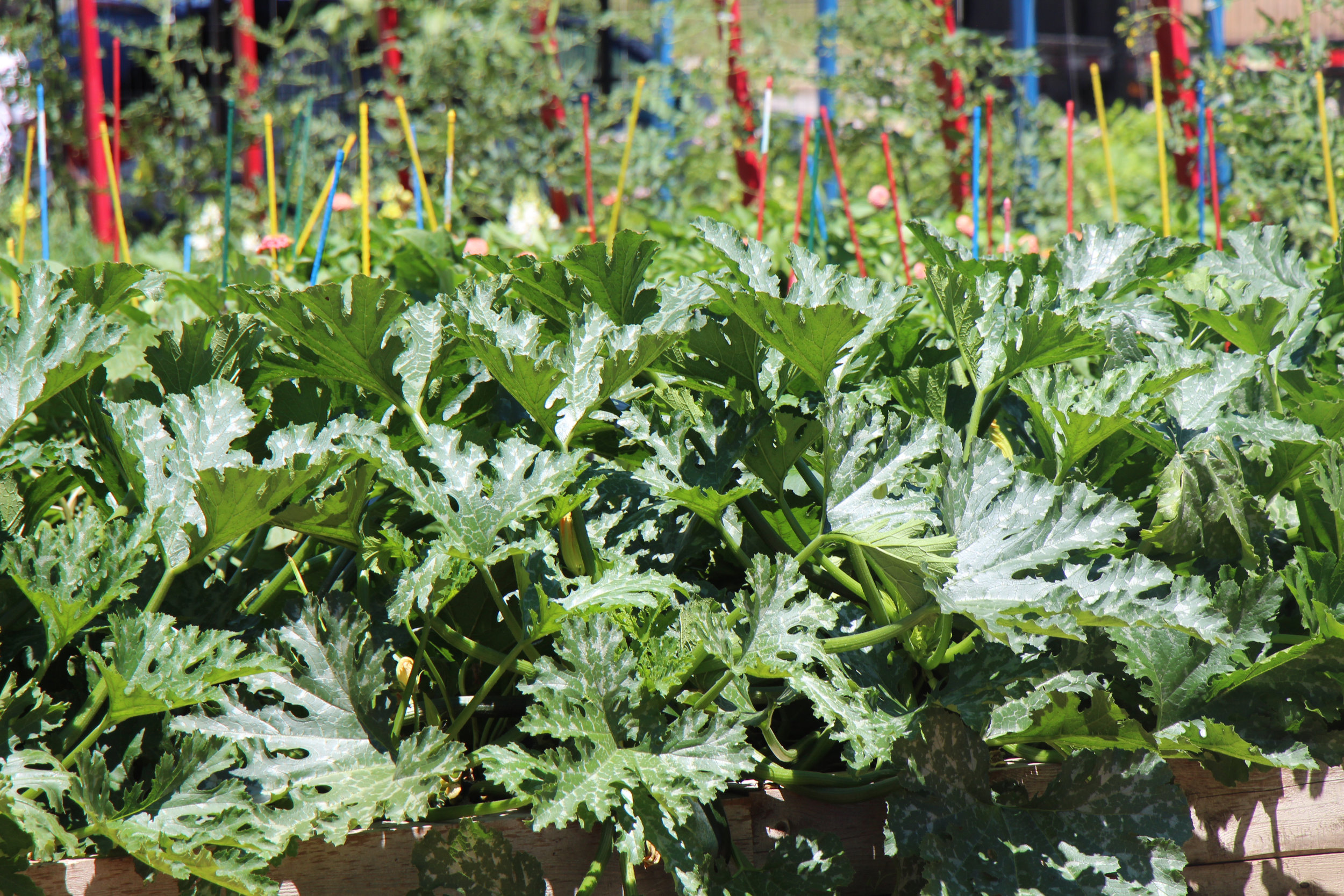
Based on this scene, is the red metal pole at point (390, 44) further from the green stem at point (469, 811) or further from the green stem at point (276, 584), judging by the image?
A: the green stem at point (469, 811)

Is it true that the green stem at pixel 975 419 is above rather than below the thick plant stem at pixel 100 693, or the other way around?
above

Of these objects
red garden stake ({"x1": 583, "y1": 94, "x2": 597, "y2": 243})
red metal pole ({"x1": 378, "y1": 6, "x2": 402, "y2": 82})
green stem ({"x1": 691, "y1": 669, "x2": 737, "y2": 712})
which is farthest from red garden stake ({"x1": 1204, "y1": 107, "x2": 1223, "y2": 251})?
red metal pole ({"x1": 378, "y1": 6, "x2": 402, "y2": 82})

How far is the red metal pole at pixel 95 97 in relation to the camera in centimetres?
495

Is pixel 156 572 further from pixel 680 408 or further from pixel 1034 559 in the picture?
pixel 1034 559

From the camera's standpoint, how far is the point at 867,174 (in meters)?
5.82

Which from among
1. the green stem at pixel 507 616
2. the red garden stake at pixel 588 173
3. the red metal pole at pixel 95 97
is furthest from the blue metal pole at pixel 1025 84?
the green stem at pixel 507 616

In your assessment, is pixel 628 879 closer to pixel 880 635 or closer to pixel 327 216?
pixel 880 635

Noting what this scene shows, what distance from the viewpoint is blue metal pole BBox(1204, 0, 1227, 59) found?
4.31 metres

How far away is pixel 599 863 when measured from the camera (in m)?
0.95

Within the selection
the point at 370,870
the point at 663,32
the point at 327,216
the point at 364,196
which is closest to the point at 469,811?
the point at 370,870

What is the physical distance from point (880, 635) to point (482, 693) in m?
0.35

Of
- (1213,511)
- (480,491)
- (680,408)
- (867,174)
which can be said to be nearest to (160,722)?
(480,491)

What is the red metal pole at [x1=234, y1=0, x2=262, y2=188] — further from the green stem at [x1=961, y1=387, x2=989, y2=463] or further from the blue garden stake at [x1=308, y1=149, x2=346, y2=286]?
the green stem at [x1=961, y1=387, x2=989, y2=463]

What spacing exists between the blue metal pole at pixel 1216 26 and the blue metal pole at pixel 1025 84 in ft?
2.18
